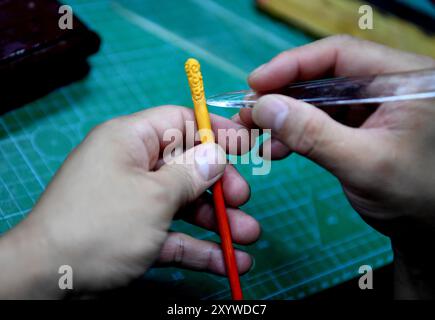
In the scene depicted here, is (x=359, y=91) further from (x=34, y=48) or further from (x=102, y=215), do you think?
(x=34, y=48)

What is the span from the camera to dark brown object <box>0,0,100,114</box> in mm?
992

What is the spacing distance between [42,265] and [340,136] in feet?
1.53

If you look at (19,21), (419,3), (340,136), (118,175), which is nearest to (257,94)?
(340,136)

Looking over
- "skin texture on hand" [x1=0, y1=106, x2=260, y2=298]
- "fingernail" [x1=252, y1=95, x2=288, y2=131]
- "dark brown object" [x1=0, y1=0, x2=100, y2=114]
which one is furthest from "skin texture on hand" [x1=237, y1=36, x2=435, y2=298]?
"dark brown object" [x1=0, y1=0, x2=100, y2=114]

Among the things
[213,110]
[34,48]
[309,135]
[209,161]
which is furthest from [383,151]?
[34,48]

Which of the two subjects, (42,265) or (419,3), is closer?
(42,265)

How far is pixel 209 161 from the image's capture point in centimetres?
72

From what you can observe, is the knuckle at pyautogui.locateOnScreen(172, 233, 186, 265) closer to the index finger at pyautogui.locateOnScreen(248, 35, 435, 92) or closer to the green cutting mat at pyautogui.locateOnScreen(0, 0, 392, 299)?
the green cutting mat at pyautogui.locateOnScreen(0, 0, 392, 299)

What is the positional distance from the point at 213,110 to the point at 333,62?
363mm

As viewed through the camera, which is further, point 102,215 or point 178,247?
point 178,247

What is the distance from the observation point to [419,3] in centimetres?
127

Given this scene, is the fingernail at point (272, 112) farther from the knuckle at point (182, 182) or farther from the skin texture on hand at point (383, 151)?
the knuckle at point (182, 182)
